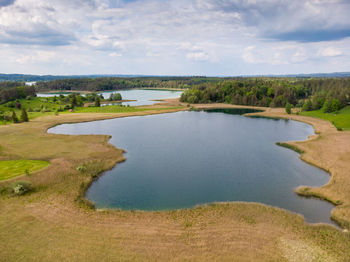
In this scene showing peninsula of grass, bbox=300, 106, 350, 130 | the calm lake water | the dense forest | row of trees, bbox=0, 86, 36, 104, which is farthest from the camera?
row of trees, bbox=0, 86, 36, 104

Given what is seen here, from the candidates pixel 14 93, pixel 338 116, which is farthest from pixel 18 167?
pixel 14 93

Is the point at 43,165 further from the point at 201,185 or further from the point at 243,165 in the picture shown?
the point at 243,165

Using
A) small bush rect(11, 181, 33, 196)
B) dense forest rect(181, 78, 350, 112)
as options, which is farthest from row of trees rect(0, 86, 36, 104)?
small bush rect(11, 181, 33, 196)

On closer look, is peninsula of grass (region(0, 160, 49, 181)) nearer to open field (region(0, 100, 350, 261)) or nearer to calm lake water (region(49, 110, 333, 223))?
open field (region(0, 100, 350, 261))

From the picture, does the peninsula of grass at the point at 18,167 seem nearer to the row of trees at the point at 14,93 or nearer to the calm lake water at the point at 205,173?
the calm lake water at the point at 205,173

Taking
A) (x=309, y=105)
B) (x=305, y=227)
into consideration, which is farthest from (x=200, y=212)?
(x=309, y=105)

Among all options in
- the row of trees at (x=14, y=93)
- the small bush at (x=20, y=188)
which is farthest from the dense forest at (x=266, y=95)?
the small bush at (x=20, y=188)
